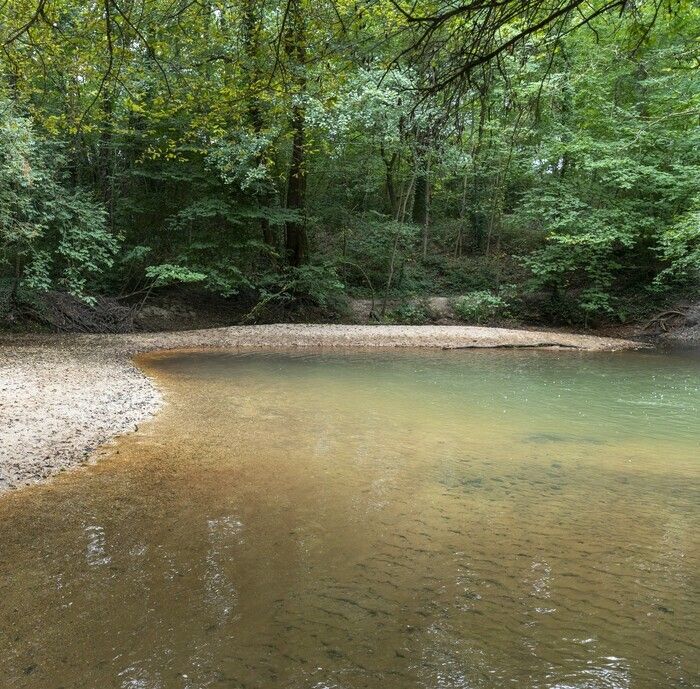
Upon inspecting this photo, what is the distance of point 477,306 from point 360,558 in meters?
16.0

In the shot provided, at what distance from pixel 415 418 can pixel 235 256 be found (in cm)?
1109

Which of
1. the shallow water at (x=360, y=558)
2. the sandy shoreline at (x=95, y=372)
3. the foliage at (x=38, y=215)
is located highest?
the foliage at (x=38, y=215)

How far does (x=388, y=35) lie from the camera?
2953mm

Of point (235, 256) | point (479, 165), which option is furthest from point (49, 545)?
point (479, 165)

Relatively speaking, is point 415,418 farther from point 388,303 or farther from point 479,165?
point 479,165

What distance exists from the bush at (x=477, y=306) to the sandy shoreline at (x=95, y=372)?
89.6 inches

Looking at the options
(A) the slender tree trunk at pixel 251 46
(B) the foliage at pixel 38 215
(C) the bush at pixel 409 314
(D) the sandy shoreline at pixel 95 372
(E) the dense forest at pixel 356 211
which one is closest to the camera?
(A) the slender tree trunk at pixel 251 46

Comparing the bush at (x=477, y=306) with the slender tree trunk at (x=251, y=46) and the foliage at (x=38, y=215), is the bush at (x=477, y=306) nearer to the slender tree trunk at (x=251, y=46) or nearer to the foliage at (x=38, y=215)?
the foliage at (x=38, y=215)

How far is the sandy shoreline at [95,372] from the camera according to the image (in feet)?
17.8

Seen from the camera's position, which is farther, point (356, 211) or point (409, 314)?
point (356, 211)

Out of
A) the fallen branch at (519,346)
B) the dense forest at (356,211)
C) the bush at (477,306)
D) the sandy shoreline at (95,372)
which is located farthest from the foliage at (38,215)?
the bush at (477,306)

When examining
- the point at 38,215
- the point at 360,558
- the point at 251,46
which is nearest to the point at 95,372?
the point at 38,215

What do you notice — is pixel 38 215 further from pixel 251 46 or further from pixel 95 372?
pixel 251 46

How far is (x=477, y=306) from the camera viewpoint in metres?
18.8
